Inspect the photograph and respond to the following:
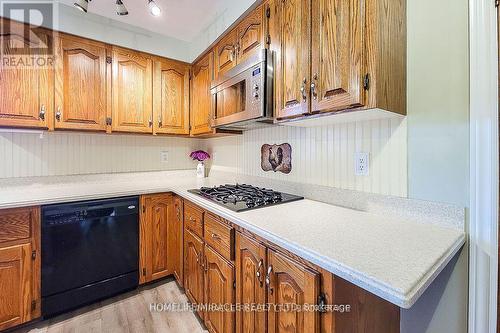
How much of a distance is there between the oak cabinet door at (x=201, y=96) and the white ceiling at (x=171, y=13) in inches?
11.6

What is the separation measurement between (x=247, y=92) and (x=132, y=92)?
4.33 feet

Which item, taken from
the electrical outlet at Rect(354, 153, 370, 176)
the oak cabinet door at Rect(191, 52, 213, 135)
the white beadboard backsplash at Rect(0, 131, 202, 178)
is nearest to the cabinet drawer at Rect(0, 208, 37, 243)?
the white beadboard backsplash at Rect(0, 131, 202, 178)

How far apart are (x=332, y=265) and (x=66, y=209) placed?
183cm

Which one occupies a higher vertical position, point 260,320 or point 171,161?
point 171,161

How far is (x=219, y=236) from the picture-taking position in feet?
4.41

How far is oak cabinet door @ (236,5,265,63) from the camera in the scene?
149cm

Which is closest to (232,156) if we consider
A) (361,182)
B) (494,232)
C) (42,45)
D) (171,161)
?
(171,161)

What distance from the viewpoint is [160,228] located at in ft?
6.85

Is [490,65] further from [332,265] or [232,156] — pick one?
[232,156]

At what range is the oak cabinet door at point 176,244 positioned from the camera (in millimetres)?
2035

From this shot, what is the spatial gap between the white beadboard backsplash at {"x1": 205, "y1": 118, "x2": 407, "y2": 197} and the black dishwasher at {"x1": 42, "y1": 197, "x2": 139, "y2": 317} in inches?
46.9

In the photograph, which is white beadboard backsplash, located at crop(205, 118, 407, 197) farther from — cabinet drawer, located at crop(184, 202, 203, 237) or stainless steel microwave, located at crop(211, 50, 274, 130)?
cabinet drawer, located at crop(184, 202, 203, 237)

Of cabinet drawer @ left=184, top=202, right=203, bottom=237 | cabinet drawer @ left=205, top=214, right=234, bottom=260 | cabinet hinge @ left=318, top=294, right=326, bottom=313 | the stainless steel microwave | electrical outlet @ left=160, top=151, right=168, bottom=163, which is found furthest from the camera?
electrical outlet @ left=160, top=151, right=168, bottom=163

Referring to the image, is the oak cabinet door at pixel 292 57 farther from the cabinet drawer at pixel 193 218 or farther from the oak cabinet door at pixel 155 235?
the oak cabinet door at pixel 155 235
